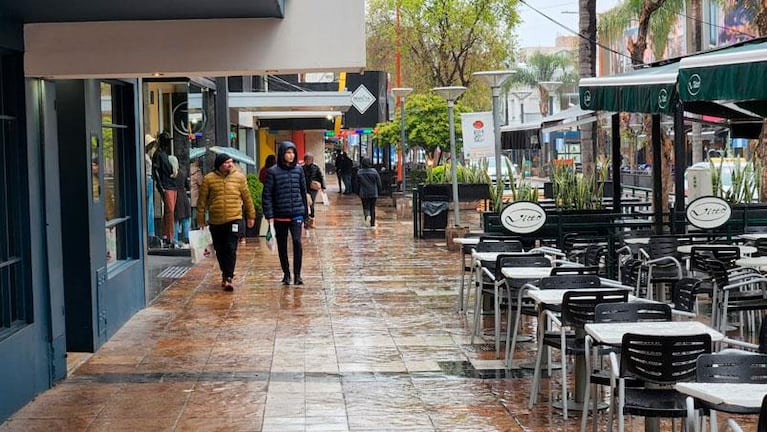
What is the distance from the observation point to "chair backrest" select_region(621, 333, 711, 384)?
6.33 metres

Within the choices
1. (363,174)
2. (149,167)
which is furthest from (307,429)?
(363,174)

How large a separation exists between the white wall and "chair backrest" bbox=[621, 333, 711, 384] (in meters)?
4.40

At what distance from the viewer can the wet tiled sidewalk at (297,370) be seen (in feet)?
27.8

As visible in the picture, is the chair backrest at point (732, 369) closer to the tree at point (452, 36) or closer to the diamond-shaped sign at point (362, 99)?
the diamond-shaped sign at point (362, 99)

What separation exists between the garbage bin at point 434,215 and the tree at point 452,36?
55.0 feet

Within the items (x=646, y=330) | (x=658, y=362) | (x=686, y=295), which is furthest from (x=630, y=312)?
(x=686, y=295)

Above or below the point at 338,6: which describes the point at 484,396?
below

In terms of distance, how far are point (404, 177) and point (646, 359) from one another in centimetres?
3359

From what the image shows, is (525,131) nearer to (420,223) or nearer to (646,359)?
(420,223)

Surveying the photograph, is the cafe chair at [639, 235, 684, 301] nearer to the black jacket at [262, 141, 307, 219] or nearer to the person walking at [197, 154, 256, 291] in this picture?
the black jacket at [262, 141, 307, 219]

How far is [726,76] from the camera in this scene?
8406 mm

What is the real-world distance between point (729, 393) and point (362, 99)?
31.5 meters

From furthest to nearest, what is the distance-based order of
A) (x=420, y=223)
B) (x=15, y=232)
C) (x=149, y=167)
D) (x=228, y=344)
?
(x=420, y=223) → (x=149, y=167) → (x=228, y=344) → (x=15, y=232)

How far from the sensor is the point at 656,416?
6289 millimetres
